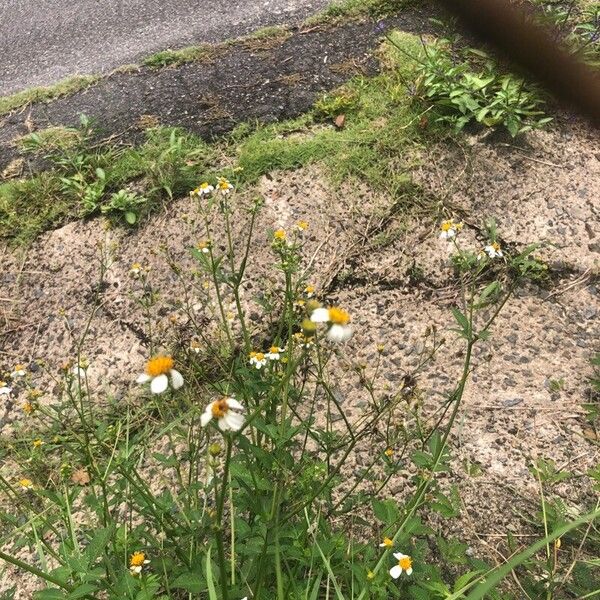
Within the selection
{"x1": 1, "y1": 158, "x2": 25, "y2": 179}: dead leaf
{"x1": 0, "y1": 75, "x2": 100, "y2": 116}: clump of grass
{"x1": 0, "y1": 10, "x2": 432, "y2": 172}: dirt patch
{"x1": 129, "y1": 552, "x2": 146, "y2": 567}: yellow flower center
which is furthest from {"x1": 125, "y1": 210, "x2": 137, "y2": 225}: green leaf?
{"x1": 129, "y1": 552, "x2": 146, "y2": 567}: yellow flower center

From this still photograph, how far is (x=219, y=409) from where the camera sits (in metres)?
0.78

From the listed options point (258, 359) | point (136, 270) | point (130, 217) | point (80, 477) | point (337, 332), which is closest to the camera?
point (337, 332)

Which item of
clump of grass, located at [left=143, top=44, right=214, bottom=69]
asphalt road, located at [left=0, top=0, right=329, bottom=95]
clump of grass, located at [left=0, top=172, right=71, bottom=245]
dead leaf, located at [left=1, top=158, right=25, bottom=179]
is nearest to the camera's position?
clump of grass, located at [left=0, top=172, right=71, bottom=245]

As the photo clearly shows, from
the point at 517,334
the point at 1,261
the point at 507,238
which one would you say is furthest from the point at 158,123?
the point at 517,334

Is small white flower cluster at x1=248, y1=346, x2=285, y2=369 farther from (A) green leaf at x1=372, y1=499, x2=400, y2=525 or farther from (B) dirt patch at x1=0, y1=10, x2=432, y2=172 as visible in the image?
(B) dirt patch at x1=0, y1=10, x2=432, y2=172

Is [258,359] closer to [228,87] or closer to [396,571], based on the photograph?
[396,571]

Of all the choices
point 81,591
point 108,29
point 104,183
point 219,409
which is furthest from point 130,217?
point 108,29

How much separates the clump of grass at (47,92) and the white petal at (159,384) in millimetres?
2428

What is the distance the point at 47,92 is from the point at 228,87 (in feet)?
3.22

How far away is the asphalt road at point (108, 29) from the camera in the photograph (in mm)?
3064

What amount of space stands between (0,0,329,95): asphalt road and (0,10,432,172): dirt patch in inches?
12.3

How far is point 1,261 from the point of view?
2.19m

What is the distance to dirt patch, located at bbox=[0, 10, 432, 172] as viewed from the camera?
8.04ft

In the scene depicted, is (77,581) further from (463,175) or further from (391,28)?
(391,28)
